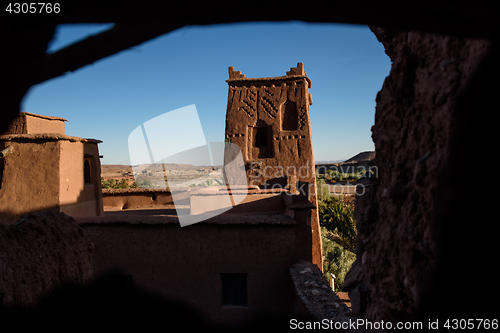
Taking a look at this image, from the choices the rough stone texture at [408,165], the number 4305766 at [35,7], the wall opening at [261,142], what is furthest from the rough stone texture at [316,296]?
the wall opening at [261,142]

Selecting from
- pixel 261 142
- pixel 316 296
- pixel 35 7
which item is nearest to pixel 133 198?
pixel 261 142

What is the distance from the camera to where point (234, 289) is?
575 centimetres

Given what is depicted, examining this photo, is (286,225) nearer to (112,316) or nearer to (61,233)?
(112,316)

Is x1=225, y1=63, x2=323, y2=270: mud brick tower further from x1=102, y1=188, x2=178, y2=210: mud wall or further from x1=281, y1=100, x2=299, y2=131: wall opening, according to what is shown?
x1=102, y1=188, x2=178, y2=210: mud wall

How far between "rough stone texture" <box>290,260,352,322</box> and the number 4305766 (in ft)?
11.7

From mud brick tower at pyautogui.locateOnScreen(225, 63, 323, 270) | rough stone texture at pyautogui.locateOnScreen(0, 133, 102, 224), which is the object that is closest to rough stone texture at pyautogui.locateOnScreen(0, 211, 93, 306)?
rough stone texture at pyautogui.locateOnScreen(0, 133, 102, 224)

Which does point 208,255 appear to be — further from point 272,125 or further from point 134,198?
point 272,125

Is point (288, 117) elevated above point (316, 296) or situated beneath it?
elevated above

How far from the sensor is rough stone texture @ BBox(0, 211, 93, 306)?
219cm

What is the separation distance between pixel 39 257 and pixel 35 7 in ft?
7.21

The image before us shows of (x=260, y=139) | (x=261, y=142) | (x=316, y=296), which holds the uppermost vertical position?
(x=260, y=139)

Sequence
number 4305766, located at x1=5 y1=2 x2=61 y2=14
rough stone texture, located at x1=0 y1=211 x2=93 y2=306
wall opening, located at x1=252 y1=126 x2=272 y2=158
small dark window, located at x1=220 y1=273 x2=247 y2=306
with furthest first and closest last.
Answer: wall opening, located at x1=252 y1=126 x2=272 y2=158
small dark window, located at x1=220 y1=273 x2=247 y2=306
rough stone texture, located at x1=0 y1=211 x2=93 y2=306
number 4305766, located at x1=5 y1=2 x2=61 y2=14

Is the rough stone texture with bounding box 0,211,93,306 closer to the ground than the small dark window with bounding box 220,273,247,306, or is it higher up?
higher up

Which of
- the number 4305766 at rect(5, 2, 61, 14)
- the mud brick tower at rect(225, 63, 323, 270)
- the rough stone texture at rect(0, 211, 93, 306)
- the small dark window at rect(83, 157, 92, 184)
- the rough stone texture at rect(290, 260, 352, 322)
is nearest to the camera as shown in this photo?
the number 4305766 at rect(5, 2, 61, 14)
